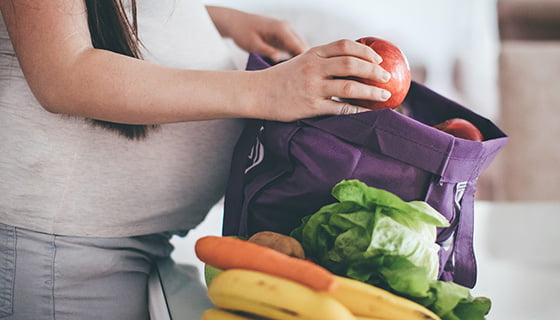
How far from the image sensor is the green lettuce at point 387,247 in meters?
0.49

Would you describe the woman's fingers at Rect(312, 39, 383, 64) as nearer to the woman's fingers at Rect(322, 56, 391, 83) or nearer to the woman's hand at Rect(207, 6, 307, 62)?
the woman's fingers at Rect(322, 56, 391, 83)

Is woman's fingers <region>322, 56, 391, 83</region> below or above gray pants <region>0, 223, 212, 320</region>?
above

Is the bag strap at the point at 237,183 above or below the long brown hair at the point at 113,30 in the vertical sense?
below

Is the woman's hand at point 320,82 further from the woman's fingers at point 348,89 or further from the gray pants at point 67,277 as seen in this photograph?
the gray pants at point 67,277

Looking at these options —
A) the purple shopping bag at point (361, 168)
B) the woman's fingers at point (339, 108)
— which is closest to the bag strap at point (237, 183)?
the purple shopping bag at point (361, 168)

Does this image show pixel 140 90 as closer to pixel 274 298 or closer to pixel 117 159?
pixel 117 159

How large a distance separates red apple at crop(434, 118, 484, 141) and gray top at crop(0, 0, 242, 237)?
33cm

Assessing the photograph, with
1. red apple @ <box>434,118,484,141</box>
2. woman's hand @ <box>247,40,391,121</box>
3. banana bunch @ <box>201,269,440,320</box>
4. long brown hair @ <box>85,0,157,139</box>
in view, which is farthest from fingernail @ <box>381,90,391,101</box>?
long brown hair @ <box>85,0,157,139</box>

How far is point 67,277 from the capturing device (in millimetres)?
726

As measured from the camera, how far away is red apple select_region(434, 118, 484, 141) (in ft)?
2.17

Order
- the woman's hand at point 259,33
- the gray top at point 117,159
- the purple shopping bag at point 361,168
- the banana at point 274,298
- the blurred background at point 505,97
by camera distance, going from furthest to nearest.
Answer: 1. the woman's hand at point 259,33
2. the blurred background at point 505,97
3. the gray top at point 117,159
4. the purple shopping bag at point 361,168
5. the banana at point 274,298

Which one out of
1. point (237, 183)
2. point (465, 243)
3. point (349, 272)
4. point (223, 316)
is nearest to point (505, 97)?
point (465, 243)

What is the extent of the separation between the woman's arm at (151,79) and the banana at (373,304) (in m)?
0.23

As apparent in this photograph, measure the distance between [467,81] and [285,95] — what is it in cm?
299
